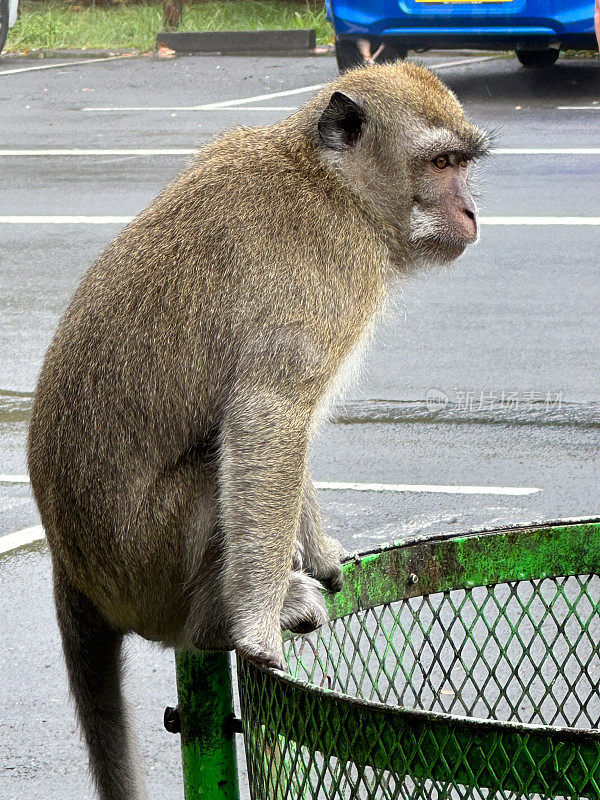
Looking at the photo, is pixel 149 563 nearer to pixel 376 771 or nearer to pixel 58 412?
pixel 58 412

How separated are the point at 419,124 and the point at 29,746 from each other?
7.60 feet

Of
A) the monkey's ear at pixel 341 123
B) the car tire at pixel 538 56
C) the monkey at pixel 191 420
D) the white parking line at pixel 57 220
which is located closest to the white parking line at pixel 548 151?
the white parking line at pixel 57 220

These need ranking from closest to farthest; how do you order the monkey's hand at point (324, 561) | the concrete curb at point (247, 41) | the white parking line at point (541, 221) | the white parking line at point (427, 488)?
the monkey's hand at point (324, 561)
the white parking line at point (427, 488)
the white parking line at point (541, 221)
the concrete curb at point (247, 41)

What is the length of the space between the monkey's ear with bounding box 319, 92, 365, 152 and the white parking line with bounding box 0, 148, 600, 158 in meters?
8.16

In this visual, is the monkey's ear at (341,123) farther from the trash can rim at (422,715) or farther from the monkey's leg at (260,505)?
the trash can rim at (422,715)

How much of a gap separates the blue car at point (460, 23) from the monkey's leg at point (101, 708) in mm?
10108

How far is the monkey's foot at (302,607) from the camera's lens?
2.64m

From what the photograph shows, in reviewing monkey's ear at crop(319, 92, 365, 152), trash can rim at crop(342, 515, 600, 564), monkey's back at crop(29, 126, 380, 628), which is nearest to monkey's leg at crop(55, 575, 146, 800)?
monkey's back at crop(29, 126, 380, 628)

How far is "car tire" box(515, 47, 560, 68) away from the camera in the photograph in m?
15.2

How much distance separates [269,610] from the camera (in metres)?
2.55

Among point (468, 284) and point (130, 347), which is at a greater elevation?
point (130, 347)

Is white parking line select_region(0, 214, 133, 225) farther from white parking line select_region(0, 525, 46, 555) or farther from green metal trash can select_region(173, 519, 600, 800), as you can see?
green metal trash can select_region(173, 519, 600, 800)

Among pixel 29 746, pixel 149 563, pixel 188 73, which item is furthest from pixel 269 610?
pixel 188 73

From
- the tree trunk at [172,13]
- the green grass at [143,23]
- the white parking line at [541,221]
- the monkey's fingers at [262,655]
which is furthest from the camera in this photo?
the green grass at [143,23]
